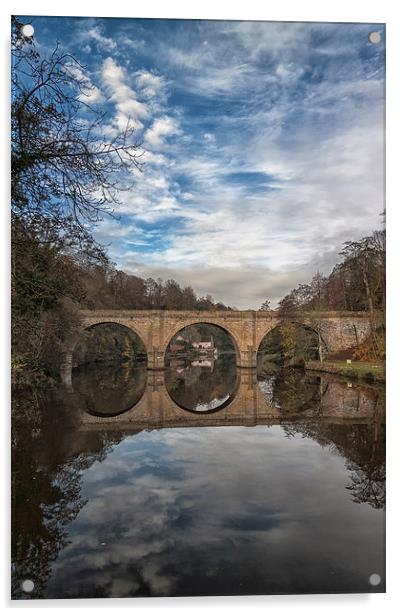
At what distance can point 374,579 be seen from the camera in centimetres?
345

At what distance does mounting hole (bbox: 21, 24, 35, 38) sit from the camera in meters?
4.04

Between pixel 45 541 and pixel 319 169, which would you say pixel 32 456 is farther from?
pixel 319 169

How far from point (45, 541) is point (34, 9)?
14.6 feet

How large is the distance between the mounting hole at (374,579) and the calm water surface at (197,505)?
0.03m

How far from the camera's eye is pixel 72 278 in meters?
6.47

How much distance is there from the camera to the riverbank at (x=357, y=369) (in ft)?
47.7

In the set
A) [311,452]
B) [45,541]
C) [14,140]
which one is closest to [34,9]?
[14,140]

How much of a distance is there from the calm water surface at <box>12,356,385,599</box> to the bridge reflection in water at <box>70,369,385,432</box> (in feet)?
0.44

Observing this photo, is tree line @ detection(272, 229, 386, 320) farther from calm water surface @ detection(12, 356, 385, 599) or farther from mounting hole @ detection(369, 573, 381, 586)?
mounting hole @ detection(369, 573, 381, 586)

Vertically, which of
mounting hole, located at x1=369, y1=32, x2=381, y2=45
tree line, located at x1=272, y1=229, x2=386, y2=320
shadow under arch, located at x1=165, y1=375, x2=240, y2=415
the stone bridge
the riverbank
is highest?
mounting hole, located at x1=369, y1=32, x2=381, y2=45

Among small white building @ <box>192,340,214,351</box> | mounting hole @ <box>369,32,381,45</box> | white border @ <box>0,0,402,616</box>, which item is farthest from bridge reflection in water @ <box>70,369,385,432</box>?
small white building @ <box>192,340,214,351</box>

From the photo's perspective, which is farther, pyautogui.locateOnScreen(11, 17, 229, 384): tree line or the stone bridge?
the stone bridge
